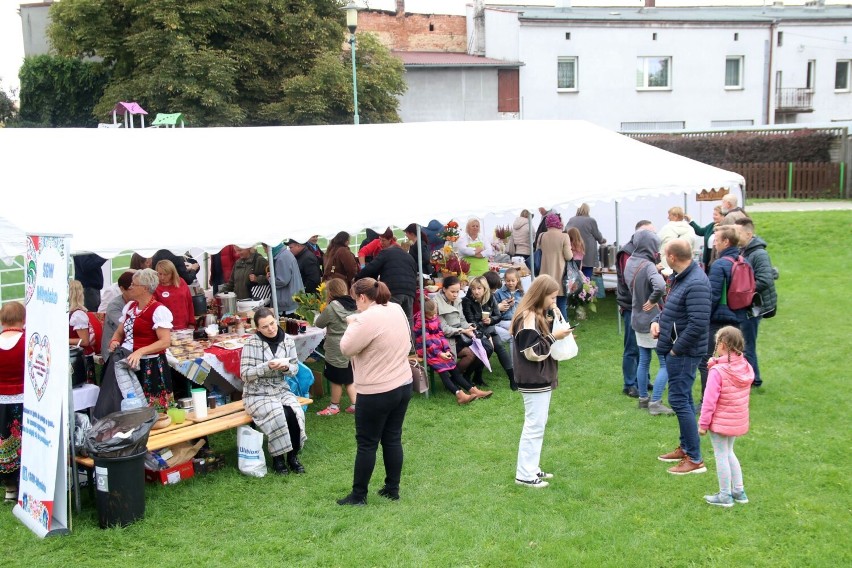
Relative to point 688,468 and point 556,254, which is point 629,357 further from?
point 556,254

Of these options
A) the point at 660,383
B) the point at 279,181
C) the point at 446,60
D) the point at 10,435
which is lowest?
the point at 660,383

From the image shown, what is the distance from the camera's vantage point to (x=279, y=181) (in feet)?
26.6

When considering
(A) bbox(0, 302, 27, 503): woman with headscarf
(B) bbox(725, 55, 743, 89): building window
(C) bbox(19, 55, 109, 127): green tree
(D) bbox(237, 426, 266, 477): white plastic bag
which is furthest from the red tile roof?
(A) bbox(0, 302, 27, 503): woman with headscarf

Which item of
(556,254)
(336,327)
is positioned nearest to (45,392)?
(336,327)

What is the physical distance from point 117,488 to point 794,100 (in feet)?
131

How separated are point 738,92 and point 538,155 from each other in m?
30.8

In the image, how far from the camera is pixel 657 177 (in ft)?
36.2

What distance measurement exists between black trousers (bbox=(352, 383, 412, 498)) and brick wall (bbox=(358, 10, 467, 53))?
36.0 meters

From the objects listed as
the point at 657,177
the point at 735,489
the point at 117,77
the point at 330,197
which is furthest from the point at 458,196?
the point at 117,77

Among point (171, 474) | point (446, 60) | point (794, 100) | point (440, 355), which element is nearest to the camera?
point (171, 474)

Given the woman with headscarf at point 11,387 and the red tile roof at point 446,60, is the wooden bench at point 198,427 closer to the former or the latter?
the woman with headscarf at point 11,387

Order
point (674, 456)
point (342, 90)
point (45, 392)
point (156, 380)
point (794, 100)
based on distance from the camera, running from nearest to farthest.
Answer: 1. point (45, 392)
2. point (674, 456)
3. point (156, 380)
4. point (342, 90)
5. point (794, 100)

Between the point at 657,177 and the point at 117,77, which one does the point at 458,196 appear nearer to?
the point at 657,177

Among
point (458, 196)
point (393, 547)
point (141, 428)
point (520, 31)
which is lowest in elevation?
point (393, 547)
